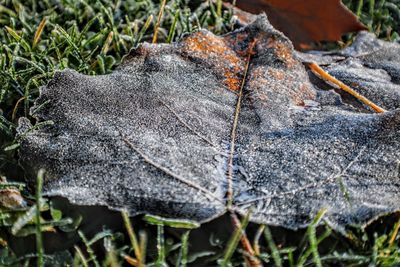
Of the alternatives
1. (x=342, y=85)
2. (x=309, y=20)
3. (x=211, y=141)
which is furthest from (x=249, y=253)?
(x=309, y=20)

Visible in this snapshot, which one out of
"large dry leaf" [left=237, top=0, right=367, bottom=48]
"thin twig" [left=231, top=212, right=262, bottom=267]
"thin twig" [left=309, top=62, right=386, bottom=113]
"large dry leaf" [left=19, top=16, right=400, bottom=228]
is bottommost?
"thin twig" [left=231, top=212, right=262, bottom=267]

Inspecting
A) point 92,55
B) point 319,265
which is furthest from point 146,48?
point 319,265

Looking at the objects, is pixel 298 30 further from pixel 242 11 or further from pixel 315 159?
pixel 315 159

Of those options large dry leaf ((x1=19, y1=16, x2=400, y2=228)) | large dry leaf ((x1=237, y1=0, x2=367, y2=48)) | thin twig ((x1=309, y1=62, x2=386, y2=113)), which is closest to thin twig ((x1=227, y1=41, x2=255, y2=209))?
large dry leaf ((x1=19, y1=16, x2=400, y2=228))

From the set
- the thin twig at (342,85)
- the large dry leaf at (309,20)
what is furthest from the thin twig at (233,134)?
the large dry leaf at (309,20)

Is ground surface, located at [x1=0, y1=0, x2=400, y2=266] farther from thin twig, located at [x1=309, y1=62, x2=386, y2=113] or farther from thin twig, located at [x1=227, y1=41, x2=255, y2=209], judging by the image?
thin twig, located at [x1=309, y1=62, x2=386, y2=113]

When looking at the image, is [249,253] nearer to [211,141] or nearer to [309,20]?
[211,141]
